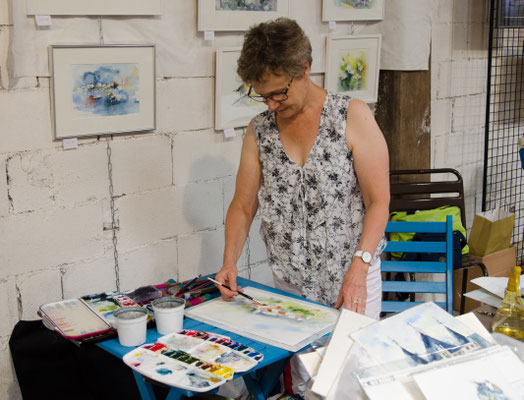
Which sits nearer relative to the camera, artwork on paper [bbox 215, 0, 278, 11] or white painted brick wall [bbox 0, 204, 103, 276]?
white painted brick wall [bbox 0, 204, 103, 276]

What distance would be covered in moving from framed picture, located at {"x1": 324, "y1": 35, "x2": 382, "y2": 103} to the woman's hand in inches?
63.3

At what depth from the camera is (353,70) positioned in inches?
146

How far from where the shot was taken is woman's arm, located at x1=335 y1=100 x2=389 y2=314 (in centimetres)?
216

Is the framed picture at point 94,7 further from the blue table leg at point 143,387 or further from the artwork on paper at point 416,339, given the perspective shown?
the artwork on paper at point 416,339

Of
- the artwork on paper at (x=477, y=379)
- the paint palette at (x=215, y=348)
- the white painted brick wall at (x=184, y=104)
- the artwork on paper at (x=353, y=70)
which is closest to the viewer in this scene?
the artwork on paper at (x=477, y=379)

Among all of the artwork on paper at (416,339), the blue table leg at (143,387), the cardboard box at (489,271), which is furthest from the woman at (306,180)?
the cardboard box at (489,271)

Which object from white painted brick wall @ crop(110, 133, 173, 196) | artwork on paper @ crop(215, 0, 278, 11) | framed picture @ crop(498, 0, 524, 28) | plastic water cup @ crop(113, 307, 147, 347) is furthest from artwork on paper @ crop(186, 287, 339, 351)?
framed picture @ crop(498, 0, 524, 28)

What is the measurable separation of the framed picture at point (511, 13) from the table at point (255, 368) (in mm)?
2793

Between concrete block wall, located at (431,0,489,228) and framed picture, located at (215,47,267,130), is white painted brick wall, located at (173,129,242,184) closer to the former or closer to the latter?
framed picture, located at (215,47,267,130)

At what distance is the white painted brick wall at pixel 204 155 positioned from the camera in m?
3.03

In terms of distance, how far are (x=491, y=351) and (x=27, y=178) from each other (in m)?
1.84

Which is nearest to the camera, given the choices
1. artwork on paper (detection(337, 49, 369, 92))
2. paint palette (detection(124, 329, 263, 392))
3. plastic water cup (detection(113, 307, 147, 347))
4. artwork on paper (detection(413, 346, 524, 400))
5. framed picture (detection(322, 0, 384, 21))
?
artwork on paper (detection(413, 346, 524, 400))

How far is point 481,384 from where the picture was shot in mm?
1311

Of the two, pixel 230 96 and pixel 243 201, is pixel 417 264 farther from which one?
pixel 230 96
